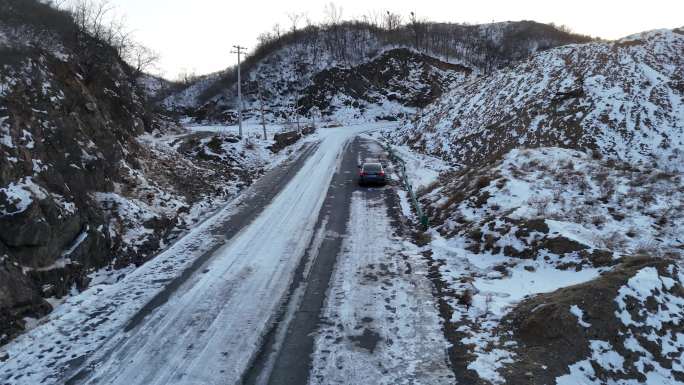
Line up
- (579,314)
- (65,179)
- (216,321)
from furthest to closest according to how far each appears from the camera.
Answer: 1. (65,179)
2. (216,321)
3. (579,314)

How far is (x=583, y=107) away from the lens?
2727cm

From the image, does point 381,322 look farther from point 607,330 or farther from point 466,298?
point 607,330

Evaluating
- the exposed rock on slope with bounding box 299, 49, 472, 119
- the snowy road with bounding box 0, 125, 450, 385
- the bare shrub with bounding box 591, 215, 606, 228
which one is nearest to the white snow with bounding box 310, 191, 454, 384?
the snowy road with bounding box 0, 125, 450, 385

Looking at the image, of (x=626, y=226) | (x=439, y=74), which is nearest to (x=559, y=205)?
(x=626, y=226)

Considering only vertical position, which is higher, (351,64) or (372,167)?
(351,64)

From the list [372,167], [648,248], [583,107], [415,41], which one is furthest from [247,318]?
[415,41]

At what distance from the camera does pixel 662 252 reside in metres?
11.2

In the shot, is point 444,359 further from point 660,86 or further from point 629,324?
point 660,86

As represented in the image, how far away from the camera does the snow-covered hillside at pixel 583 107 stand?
24319mm

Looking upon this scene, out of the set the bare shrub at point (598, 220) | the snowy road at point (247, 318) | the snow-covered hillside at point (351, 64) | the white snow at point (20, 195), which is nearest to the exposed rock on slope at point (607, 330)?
the snowy road at point (247, 318)

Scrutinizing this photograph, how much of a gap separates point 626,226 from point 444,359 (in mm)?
8974

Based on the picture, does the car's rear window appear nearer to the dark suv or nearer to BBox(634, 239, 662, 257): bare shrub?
the dark suv

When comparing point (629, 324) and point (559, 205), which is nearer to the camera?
point (629, 324)

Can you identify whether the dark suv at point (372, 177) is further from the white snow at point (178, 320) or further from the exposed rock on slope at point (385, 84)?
the exposed rock on slope at point (385, 84)
